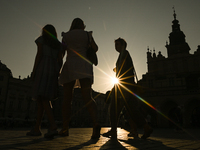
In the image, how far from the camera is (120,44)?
428 centimetres

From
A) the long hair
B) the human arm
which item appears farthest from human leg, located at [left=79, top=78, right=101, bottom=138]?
the long hair

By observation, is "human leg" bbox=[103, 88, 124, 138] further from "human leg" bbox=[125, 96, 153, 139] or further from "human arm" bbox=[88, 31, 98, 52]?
"human arm" bbox=[88, 31, 98, 52]

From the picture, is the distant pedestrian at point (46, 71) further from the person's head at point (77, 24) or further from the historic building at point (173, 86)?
the historic building at point (173, 86)

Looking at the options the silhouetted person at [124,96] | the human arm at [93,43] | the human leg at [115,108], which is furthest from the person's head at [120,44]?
the human leg at [115,108]

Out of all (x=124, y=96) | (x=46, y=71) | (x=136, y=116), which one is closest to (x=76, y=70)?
(x=46, y=71)

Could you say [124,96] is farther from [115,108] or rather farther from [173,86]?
[173,86]

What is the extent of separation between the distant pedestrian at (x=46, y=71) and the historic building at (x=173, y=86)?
3071 cm

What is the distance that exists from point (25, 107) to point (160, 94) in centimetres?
2987

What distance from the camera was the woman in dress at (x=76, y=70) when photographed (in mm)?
3396

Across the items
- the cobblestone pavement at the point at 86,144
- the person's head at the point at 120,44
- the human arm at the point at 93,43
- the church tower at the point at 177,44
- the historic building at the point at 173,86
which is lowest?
the cobblestone pavement at the point at 86,144

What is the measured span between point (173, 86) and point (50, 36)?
3687cm

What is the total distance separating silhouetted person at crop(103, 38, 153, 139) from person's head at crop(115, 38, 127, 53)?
125mm

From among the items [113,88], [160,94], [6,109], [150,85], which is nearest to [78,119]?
[6,109]

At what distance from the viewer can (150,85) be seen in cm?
3975
